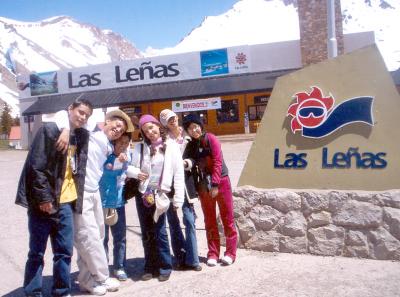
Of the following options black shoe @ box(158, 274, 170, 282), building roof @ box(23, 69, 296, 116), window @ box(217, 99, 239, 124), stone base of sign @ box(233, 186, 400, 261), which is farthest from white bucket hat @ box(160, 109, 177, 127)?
window @ box(217, 99, 239, 124)

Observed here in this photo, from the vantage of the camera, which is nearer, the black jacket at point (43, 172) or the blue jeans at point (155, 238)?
the black jacket at point (43, 172)

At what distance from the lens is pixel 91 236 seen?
12.8 ft

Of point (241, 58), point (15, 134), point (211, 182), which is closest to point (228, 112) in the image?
point (241, 58)

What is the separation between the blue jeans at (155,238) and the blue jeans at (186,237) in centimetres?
17

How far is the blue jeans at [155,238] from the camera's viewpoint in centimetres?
430

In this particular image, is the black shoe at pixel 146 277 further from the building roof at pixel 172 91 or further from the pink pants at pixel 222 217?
the building roof at pixel 172 91

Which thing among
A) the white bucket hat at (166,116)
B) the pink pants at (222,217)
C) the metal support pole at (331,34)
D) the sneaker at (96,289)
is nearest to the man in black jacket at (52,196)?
the sneaker at (96,289)

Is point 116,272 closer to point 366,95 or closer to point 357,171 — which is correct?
point 357,171

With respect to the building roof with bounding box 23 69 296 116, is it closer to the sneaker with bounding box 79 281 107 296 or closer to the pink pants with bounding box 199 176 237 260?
the pink pants with bounding box 199 176 237 260

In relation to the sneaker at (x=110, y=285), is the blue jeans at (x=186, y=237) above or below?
above

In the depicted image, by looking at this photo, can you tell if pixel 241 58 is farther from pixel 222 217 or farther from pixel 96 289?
pixel 96 289

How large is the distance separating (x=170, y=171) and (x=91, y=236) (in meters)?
0.94

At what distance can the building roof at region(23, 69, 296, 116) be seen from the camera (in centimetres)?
2431

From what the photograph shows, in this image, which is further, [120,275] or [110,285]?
[120,275]
